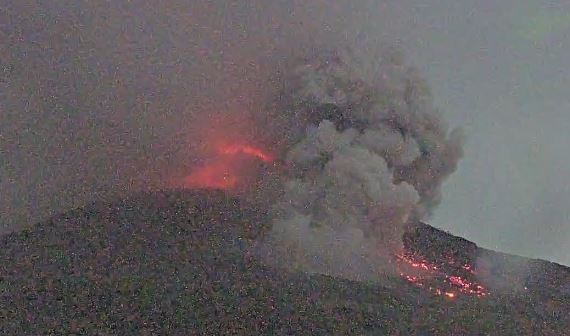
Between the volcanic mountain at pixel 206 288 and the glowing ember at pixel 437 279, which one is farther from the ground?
the glowing ember at pixel 437 279

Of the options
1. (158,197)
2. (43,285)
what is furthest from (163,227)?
(43,285)

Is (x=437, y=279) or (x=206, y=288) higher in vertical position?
(x=437, y=279)

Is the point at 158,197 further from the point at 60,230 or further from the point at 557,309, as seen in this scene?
the point at 557,309

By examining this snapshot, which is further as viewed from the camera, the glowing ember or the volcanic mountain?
the glowing ember

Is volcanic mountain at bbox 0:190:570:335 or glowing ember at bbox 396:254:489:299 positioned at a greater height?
glowing ember at bbox 396:254:489:299

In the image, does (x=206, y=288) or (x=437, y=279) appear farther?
(x=437, y=279)
